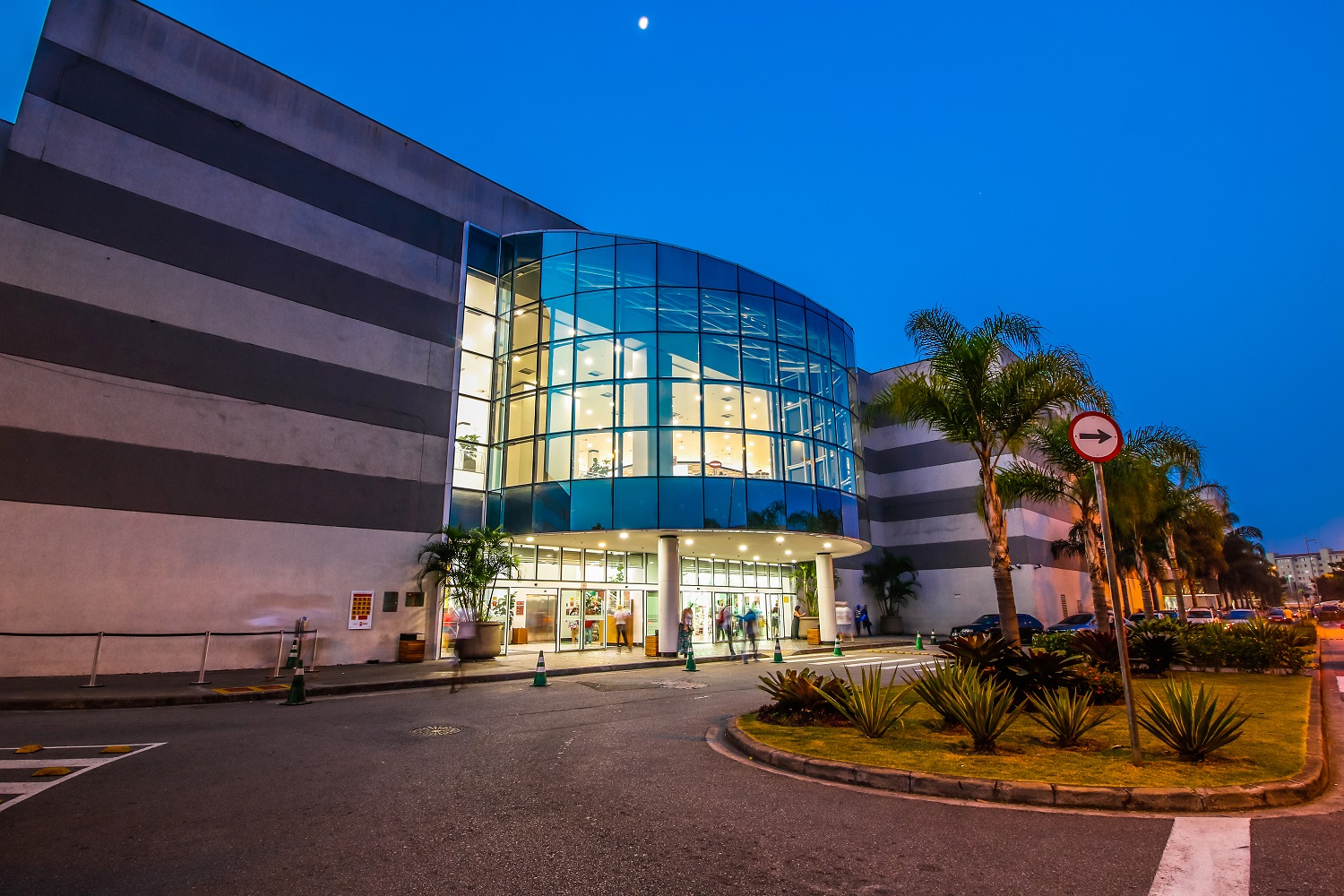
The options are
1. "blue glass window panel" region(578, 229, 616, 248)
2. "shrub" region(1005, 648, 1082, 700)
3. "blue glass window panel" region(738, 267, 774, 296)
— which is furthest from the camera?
"blue glass window panel" region(738, 267, 774, 296)

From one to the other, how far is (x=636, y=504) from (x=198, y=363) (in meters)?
13.3

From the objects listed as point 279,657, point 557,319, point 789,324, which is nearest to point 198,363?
point 279,657

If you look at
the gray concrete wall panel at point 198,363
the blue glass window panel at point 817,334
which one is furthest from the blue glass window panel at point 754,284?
the gray concrete wall panel at point 198,363

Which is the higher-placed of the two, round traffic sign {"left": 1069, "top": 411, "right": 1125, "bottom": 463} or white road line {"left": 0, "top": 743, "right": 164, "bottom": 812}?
round traffic sign {"left": 1069, "top": 411, "right": 1125, "bottom": 463}

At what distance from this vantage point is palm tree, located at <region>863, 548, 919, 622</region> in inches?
1602

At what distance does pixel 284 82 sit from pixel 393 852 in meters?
25.0

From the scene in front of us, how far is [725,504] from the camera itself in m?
23.4

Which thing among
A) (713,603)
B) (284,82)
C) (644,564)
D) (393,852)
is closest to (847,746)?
(393,852)

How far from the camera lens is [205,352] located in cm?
1888

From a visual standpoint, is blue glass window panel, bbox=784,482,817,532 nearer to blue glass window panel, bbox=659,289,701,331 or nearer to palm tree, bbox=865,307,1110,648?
blue glass window panel, bbox=659,289,701,331

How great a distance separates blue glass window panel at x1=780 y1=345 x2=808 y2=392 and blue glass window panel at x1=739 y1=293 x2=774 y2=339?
0.91 m

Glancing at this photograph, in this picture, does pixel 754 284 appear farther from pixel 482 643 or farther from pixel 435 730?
pixel 435 730

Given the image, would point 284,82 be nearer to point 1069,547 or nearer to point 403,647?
point 403,647

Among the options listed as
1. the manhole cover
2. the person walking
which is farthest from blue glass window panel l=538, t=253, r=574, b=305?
the manhole cover
